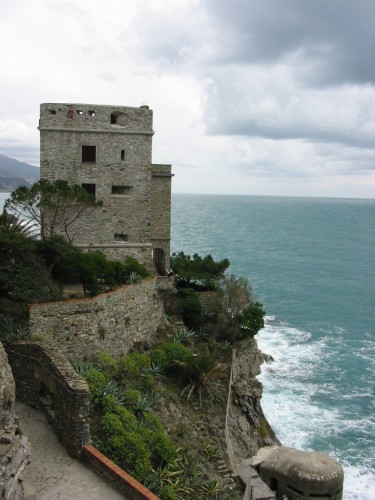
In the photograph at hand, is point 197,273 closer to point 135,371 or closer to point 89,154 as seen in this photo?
point 89,154

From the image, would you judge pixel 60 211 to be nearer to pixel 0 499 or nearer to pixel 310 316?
pixel 0 499

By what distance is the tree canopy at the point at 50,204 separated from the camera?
22531 mm

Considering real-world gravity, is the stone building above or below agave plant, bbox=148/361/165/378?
above

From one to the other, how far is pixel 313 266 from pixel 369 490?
55.1m

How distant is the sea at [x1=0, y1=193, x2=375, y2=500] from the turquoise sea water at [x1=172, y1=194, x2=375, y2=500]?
0.21ft

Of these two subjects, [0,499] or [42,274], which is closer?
[0,499]

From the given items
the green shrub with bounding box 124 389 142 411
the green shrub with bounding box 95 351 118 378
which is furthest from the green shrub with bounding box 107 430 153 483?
the green shrub with bounding box 95 351 118 378

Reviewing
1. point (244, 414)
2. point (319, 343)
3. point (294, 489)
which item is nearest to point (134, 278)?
point (244, 414)

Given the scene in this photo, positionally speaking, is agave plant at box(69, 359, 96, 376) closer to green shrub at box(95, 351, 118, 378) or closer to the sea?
green shrub at box(95, 351, 118, 378)

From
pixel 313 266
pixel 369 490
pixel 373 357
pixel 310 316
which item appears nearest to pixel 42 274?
pixel 369 490

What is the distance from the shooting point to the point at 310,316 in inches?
2076

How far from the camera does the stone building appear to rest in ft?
83.6

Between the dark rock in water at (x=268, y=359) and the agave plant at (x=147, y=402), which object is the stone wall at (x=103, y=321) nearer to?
the agave plant at (x=147, y=402)

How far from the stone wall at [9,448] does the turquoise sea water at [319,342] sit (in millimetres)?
19393
